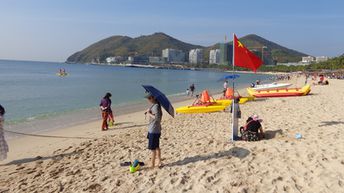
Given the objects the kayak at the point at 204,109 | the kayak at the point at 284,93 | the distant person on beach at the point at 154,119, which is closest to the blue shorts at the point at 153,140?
the distant person on beach at the point at 154,119

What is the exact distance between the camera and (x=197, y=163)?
21.8ft

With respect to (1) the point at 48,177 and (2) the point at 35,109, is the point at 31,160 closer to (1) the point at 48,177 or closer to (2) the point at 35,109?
(1) the point at 48,177

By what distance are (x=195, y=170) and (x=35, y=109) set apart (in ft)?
61.4

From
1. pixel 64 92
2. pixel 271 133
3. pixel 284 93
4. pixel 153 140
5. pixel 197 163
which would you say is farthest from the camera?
pixel 64 92

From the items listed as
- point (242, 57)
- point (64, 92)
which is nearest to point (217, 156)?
point (242, 57)

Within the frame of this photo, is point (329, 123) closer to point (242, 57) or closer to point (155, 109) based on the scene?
point (242, 57)

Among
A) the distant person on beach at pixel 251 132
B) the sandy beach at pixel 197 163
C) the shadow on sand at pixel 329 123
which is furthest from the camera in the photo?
the shadow on sand at pixel 329 123

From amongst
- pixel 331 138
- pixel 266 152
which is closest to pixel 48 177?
pixel 266 152

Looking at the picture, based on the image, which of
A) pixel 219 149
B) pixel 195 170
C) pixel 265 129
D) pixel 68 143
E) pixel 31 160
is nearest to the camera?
pixel 195 170

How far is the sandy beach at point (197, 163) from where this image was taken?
5.54m

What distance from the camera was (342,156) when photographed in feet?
21.1

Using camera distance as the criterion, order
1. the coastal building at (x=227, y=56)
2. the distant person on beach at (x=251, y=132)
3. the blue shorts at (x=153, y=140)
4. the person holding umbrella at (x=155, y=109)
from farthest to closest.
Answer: the coastal building at (x=227, y=56) → the distant person on beach at (x=251, y=132) → the blue shorts at (x=153, y=140) → the person holding umbrella at (x=155, y=109)

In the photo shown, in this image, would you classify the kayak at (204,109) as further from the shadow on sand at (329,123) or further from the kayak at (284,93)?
the kayak at (284,93)

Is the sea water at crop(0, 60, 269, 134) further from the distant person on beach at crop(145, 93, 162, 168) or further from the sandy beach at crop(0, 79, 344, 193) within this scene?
the distant person on beach at crop(145, 93, 162, 168)
